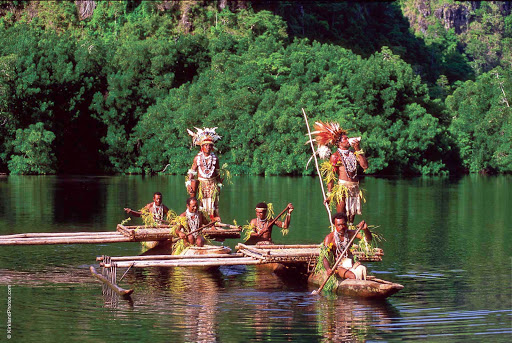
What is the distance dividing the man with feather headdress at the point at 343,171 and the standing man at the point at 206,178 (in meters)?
3.45

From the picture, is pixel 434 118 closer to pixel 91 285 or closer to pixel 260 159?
pixel 260 159

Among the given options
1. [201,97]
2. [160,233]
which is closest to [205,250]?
[160,233]

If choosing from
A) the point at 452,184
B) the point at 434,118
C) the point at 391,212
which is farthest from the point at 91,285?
the point at 434,118

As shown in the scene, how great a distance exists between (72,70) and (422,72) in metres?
45.7

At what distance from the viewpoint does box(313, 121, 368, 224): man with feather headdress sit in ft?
65.4

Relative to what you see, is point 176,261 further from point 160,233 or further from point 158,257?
point 160,233

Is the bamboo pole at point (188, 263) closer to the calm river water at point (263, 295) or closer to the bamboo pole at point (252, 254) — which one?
the bamboo pole at point (252, 254)

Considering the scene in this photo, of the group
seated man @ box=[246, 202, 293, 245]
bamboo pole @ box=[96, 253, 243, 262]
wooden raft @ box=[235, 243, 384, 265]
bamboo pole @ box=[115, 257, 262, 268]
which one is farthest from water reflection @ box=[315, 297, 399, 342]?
seated man @ box=[246, 202, 293, 245]

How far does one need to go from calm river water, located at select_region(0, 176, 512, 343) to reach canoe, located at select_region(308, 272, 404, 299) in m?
0.20

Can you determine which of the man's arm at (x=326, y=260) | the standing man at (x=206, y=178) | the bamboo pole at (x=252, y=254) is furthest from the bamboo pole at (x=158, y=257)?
the standing man at (x=206, y=178)

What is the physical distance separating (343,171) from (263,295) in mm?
3202

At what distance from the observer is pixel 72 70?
238ft

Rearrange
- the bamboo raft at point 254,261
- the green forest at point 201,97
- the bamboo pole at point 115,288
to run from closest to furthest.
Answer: the bamboo raft at point 254,261, the bamboo pole at point 115,288, the green forest at point 201,97

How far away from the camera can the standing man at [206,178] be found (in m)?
22.9
